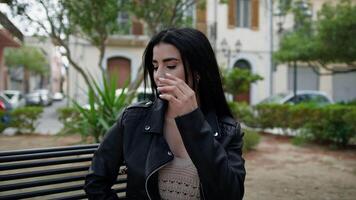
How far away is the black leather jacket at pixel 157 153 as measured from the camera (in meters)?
1.61

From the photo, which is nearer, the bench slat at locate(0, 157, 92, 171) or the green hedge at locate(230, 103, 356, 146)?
the bench slat at locate(0, 157, 92, 171)

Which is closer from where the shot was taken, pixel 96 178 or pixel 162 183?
pixel 162 183

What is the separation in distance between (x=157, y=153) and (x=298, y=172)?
17.6ft

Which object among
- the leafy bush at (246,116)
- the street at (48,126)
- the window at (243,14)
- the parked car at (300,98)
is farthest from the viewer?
the window at (243,14)

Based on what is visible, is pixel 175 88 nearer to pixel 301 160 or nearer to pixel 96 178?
pixel 96 178

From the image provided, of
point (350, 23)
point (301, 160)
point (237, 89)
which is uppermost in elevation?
point (350, 23)

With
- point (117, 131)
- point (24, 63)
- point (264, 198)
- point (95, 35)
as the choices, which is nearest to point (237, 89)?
point (95, 35)

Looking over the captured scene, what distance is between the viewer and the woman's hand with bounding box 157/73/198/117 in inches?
62.1

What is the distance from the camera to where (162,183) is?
1.84 metres

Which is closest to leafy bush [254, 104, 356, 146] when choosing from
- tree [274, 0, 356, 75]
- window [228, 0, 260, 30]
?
tree [274, 0, 356, 75]

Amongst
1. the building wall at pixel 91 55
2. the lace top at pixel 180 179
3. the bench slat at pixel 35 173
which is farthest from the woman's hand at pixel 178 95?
the building wall at pixel 91 55

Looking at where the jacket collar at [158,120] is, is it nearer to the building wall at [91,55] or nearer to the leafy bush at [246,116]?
the leafy bush at [246,116]

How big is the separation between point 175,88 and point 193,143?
0.68ft

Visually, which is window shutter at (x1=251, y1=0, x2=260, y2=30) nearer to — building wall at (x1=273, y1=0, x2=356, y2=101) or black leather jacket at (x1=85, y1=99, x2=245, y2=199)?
building wall at (x1=273, y1=0, x2=356, y2=101)
